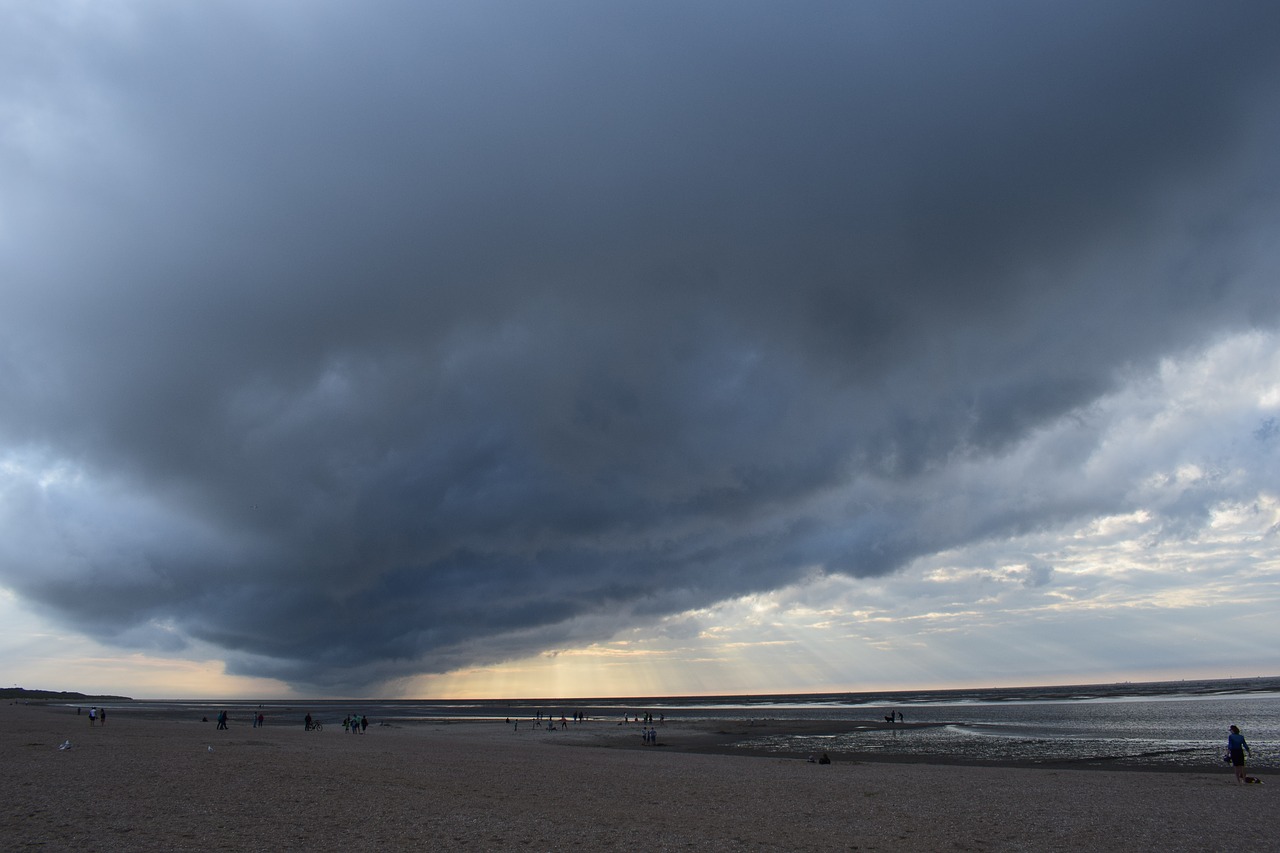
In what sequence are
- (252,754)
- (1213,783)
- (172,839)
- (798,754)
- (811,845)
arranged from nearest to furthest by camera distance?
(172,839)
(811,845)
(1213,783)
(252,754)
(798,754)

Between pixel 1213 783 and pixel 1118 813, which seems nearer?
pixel 1118 813

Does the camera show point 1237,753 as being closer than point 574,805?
No

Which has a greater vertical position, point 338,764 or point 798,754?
point 338,764

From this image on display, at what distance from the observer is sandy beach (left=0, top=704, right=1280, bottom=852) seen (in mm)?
19672

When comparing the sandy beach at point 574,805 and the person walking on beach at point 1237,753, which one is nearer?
the sandy beach at point 574,805

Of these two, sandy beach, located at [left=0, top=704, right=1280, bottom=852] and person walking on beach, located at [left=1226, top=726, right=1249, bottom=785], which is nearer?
sandy beach, located at [left=0, top=704, right=1280, bottom=852]

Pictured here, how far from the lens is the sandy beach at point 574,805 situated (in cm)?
1967

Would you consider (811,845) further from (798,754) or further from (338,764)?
(798,754)

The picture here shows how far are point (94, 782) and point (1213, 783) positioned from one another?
47122 mm

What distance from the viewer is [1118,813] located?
26172 millimetres

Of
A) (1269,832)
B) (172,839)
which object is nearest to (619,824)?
(172,839)

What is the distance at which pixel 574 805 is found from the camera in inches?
1029

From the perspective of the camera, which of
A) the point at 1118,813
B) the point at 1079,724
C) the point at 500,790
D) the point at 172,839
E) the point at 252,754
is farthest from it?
the point at 1079,724

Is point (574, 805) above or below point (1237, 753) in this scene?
above
